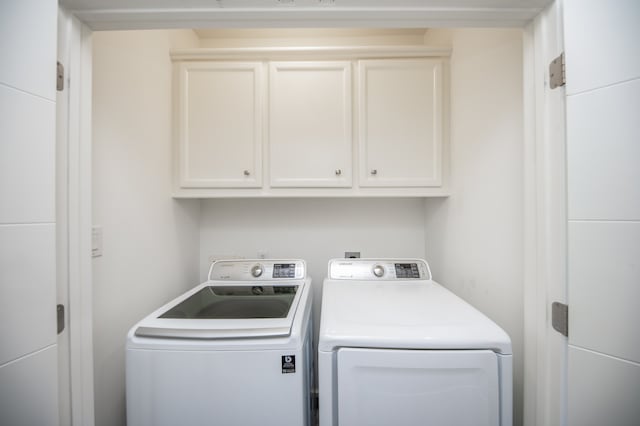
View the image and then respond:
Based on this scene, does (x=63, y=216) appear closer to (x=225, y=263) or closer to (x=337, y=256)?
(x=225, y=263)

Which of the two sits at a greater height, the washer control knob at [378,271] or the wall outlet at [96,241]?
the wall outlet at [96,241]

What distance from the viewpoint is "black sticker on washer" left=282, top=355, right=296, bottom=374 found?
34.8 inches

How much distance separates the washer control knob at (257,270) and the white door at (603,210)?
145 cm

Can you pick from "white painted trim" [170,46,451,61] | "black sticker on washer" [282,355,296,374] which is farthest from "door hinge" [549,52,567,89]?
"black sticker on washer" [282,355,296,374]

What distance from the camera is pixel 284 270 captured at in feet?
5.41

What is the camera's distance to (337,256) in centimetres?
190

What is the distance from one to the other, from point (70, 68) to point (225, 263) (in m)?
1.21

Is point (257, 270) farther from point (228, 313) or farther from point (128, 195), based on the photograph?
point (128, 195)

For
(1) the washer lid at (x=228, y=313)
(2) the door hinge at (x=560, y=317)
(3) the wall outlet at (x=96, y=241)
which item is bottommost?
(1) the washer lid at (x=228, y=313)

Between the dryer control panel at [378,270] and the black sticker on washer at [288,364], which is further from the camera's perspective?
the dryer control panel at [378,270]

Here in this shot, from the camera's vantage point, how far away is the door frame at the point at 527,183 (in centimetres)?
76

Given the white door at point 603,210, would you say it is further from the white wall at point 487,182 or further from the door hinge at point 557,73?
the white wall at point 487,182

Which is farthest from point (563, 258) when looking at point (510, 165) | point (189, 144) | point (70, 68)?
point (189, 144)

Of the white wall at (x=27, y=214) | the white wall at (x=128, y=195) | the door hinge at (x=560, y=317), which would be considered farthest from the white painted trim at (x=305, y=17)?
the door hinge at (x=560, y=317)
